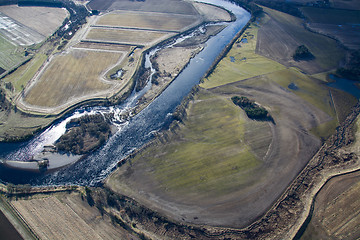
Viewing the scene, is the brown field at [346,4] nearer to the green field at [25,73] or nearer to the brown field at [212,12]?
the brown field at [212,12]

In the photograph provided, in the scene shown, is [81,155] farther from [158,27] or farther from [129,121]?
[158,27]

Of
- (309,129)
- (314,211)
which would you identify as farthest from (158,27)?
(314,211)

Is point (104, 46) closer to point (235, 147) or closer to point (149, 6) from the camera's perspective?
point (149, 6)

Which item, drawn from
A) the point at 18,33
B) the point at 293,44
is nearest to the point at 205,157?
the point at 293,44

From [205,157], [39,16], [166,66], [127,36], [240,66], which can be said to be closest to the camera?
[205,157]

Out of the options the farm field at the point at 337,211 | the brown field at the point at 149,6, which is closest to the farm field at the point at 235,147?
the farm field at the point at 337,211
